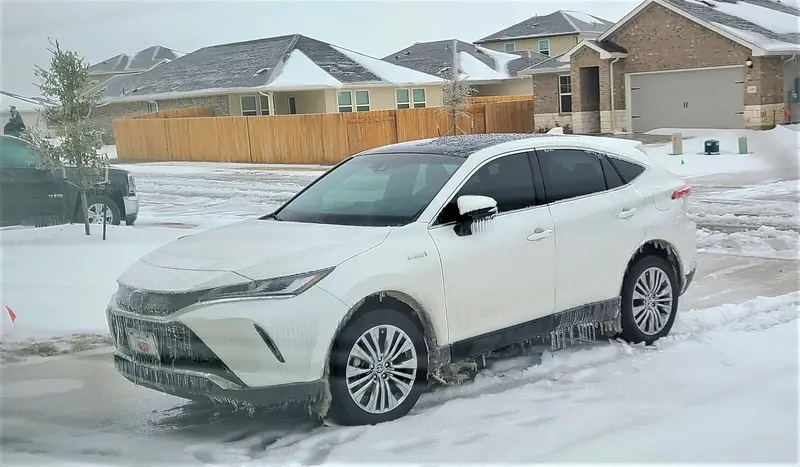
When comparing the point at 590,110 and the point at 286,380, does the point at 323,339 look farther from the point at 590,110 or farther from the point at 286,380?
the point at 590,110

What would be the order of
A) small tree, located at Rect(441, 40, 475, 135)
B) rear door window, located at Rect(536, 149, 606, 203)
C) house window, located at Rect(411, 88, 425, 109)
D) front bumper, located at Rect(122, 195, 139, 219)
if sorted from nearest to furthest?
rear door window, located at Rect(536, 149, 606, 203), front bumper, located at Rect(122, 195, 139, 219), small tree, located at Rect(441, 40, 475, 135), house window, located at Rect(411, 88, 425, 109)

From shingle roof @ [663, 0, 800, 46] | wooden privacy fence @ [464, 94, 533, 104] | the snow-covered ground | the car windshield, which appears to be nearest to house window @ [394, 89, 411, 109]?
wooden privacy fence @ [464, 94, 533, 104]

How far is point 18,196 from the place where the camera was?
973 cm

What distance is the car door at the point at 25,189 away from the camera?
31.2 feet

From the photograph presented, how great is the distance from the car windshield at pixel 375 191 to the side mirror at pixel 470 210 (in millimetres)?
246

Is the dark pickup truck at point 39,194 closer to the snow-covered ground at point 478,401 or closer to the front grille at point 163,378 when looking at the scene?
the snow-covered ground at point 478,401

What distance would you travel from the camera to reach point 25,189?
9.80m

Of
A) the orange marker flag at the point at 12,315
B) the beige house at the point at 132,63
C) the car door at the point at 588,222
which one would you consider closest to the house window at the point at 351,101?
the beige house at the point at 132,63

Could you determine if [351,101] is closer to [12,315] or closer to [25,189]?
[25,189]

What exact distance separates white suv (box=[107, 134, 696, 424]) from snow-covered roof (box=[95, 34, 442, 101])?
18.5 ft

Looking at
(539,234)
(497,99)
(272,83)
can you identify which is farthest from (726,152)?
(539,234)

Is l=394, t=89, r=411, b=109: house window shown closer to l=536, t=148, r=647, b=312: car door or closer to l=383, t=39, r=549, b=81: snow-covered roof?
l=383, t=39, r=549, b=81: snow-covered roof

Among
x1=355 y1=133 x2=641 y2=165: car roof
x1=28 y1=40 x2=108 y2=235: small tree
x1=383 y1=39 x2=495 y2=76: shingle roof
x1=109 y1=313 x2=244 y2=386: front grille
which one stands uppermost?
x1=383 y1=39 x2=495 y2=76: shingle roof

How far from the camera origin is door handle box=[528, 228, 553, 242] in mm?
5902
